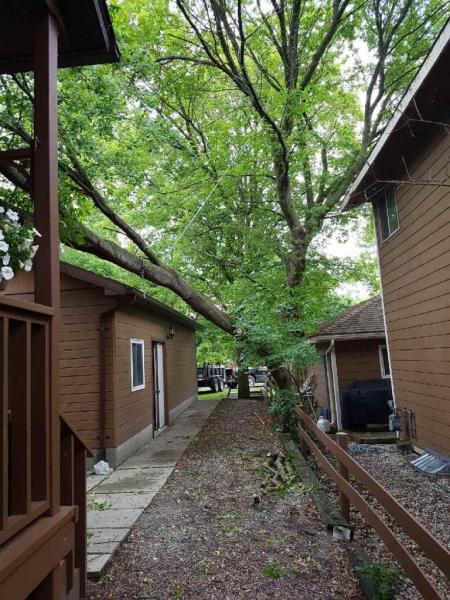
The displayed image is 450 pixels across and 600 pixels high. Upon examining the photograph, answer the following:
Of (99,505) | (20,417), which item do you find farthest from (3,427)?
(99,505)

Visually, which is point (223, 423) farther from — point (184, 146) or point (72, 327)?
point (184, 146)

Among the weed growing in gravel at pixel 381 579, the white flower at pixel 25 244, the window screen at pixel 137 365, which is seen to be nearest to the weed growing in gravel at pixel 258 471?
the window screen at pixel 137 365

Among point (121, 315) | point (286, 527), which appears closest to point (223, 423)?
point (121, 315)

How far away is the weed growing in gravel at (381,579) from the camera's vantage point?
3016mm

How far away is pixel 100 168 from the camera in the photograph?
766cm

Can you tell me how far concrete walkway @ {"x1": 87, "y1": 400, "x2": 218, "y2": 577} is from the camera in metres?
4.22

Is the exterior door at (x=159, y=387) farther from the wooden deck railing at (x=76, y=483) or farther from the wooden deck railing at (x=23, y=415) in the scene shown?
the wooden deck railing at (x=23, y=415)

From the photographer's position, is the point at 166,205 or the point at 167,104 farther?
the point at 166,205

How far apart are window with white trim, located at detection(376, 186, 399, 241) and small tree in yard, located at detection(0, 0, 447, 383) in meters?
2.01

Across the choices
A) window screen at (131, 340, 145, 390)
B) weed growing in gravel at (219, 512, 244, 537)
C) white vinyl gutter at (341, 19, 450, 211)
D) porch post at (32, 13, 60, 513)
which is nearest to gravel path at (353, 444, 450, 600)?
weed growing in gravel at (219, 512, 244, 537)

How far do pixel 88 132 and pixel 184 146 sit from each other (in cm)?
408

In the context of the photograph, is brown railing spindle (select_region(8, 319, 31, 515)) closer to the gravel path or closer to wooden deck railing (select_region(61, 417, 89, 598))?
wooden deck railing (select_region(61, 417, 89, 598))

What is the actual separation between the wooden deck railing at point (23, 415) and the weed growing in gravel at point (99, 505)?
12.3 ft

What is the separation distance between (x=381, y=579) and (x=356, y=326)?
8.89 meters
